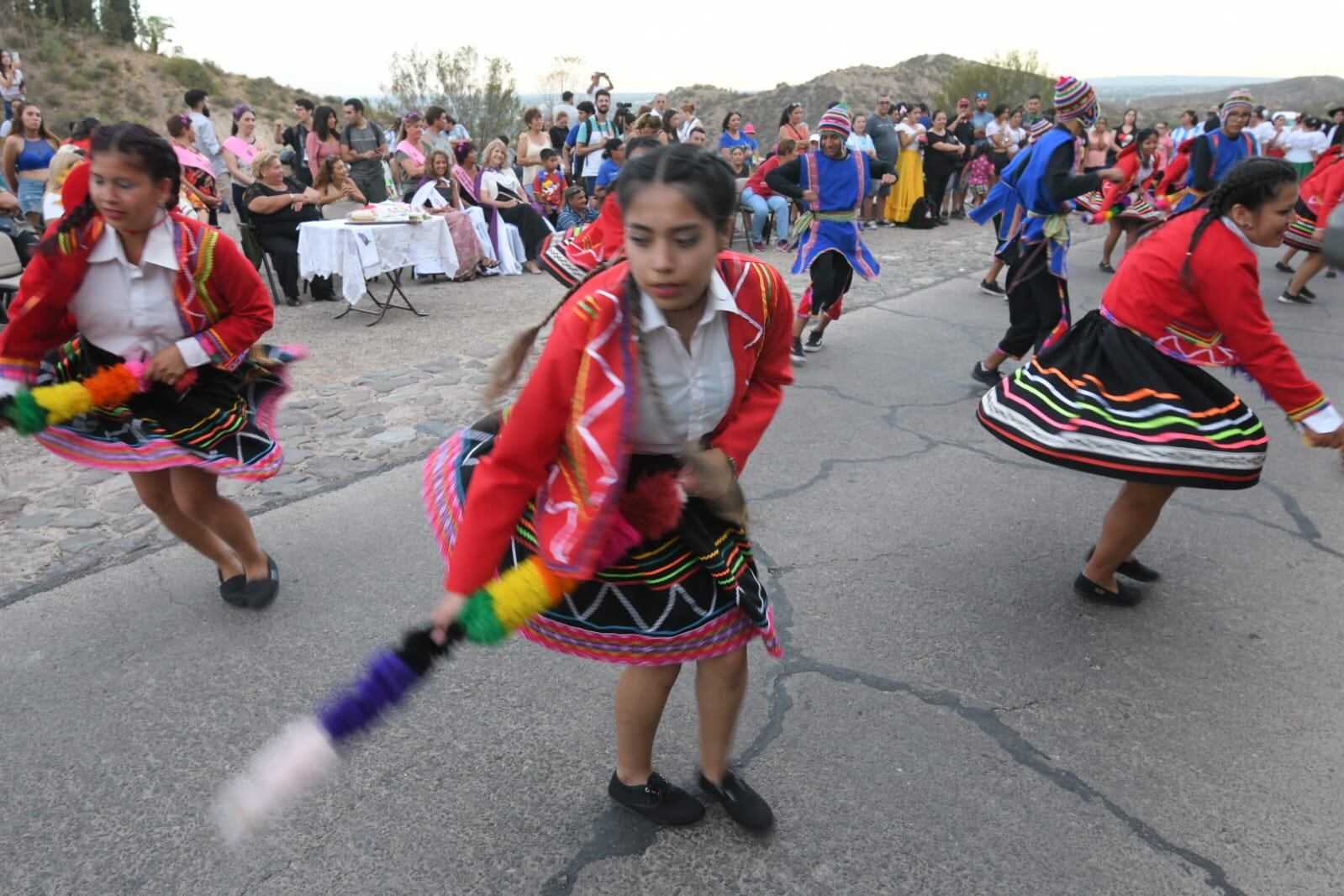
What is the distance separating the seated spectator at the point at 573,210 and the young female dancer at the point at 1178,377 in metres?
7.97

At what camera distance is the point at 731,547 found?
187 centimetres

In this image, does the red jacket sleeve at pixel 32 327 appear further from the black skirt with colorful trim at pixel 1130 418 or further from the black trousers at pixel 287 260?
the black trousers at pixel 287 260

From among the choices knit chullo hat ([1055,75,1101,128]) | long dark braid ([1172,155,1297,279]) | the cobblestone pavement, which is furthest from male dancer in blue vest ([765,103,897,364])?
long dark braid ([1172,155,1297,279])

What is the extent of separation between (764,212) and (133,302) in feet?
32.9

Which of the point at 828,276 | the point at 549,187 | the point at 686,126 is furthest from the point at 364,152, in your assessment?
the point at 828,276

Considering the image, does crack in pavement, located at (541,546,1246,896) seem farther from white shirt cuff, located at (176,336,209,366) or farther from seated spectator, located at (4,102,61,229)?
seated spectator, located at (4,102,61,229)

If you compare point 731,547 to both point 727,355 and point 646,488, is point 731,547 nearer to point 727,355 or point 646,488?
point 646,488

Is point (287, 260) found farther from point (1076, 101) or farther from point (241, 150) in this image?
point (1076, 101)

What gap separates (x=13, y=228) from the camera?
7.29 meters

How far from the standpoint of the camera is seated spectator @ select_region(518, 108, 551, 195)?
36.9 ft

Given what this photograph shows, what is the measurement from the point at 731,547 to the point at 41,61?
119 feet

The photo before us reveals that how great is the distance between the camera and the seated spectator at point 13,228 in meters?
7.04

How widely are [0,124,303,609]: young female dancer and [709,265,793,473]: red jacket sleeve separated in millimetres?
1773

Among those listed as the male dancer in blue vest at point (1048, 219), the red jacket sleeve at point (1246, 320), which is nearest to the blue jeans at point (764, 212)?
the male dancer in blue vest at point (1048, 219)
